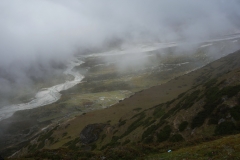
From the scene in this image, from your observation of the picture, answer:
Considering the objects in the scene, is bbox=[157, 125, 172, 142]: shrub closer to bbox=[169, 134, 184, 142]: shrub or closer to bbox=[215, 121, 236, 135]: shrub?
bbox=[169, 134, 184, 142]: shrub

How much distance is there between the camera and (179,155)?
23.7m

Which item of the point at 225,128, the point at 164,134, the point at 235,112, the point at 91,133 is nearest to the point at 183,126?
the point at 164,134

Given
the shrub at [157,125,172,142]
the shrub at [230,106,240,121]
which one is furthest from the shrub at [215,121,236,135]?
the shrub at [157,125,172,142]

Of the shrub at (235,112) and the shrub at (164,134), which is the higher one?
the shrub at (235,112)

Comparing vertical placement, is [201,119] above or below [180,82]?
below

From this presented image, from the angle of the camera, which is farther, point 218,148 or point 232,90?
point 232,90

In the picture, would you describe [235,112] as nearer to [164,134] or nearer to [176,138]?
[176,138]

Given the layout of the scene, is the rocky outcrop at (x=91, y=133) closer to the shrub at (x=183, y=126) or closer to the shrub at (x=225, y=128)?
the shrub at (x=183, y=126)

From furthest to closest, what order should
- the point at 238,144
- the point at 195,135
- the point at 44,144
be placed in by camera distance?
the point at 44,144 → the point at 195,135 → the point at 238,144

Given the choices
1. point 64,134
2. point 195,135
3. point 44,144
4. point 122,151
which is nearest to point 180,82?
point 64,134

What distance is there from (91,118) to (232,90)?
99679 millimetres

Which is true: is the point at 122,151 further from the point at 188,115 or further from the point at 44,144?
the point at 44,144

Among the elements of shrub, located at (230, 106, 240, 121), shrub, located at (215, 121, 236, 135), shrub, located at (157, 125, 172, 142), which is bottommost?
shrub, located at (157, 125, 172, 142)

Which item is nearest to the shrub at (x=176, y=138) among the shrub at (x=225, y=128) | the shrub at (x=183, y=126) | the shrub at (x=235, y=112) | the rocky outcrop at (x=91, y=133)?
the shrub at (x=183, y=126)
